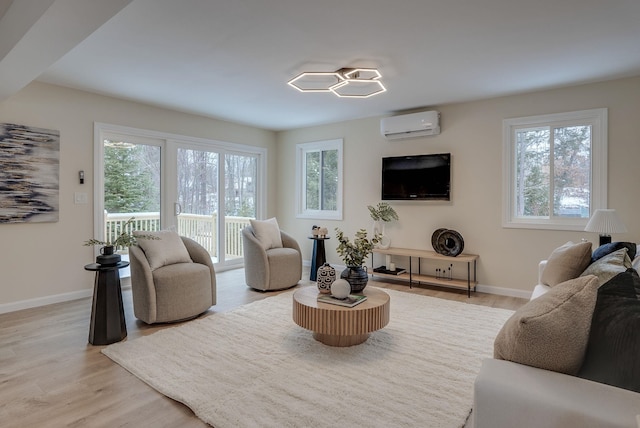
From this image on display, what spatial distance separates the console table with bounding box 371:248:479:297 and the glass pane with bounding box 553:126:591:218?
1.16 m

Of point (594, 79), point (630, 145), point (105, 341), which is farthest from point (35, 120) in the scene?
point (630, 145)

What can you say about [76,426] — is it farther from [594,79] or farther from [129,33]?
[594,79]

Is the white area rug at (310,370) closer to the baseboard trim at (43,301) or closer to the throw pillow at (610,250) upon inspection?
the throw pillow at (610,250)

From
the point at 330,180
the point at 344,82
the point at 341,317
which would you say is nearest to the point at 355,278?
the point at 341,317

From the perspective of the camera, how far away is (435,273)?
497cm

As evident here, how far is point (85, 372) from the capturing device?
2.42 metres

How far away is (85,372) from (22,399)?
36cm

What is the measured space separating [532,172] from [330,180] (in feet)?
9.88

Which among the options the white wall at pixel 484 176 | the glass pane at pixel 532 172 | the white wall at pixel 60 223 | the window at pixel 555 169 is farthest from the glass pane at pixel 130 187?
the glass pane at pixel 532 172

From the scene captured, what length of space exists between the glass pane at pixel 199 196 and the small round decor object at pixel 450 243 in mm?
3464

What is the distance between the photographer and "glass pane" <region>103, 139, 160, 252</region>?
14.8 feet

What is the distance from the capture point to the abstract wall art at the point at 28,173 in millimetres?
3637

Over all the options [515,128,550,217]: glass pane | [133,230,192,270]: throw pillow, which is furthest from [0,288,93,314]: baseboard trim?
[515,128,550,217]: glass pane

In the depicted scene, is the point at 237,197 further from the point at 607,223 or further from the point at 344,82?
the point at 607,223
